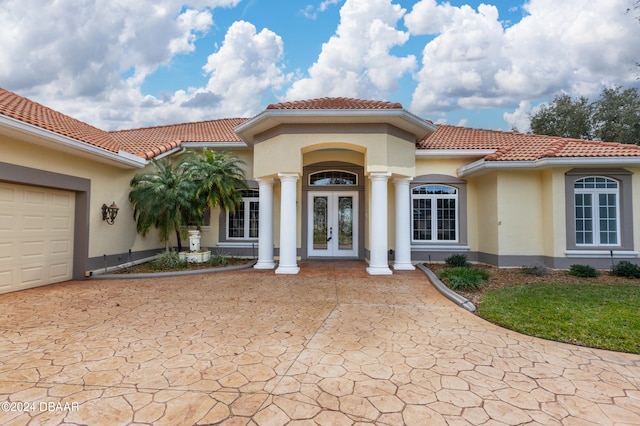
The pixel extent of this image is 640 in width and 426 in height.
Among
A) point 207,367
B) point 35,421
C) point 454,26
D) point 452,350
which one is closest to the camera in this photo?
point 35,421

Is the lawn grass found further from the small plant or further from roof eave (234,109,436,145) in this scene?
roof eave (234,109,436,145)

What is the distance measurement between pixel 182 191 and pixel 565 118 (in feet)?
99.4

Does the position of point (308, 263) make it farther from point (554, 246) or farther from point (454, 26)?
point (454, 26)

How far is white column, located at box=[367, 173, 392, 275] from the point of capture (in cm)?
927

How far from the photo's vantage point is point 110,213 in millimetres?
9477

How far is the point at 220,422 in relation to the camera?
2.52m

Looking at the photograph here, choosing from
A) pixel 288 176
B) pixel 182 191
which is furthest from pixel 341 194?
pixel 182 191

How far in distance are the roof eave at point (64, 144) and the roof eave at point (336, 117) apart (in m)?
3.74

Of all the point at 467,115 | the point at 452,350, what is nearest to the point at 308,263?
the point at 452,350

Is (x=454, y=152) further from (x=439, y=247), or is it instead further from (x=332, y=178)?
(x=332, y=178)

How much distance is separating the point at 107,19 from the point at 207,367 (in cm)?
1253

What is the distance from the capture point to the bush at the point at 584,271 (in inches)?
352

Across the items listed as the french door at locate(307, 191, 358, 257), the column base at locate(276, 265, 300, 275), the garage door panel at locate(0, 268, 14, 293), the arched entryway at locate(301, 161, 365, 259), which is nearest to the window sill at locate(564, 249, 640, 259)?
the arched entryway at locate(301, 161, 365, 259)

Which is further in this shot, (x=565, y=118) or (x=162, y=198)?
(x=565, y=118)
